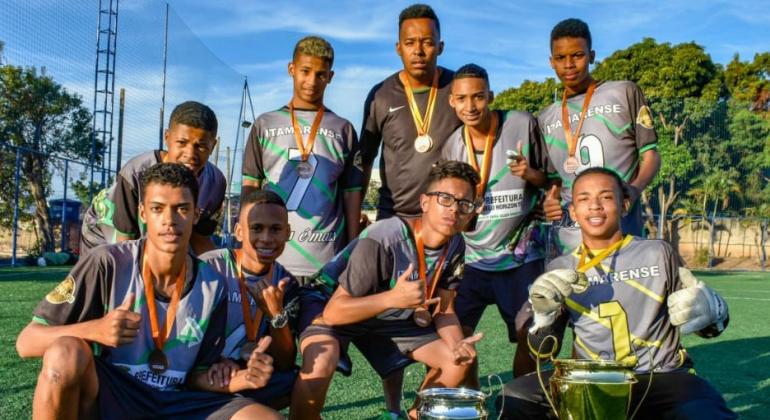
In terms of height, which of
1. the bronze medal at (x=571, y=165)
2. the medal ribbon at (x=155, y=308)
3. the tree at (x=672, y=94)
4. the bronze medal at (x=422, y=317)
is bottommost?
the bronze medal at (x=422, y=317)

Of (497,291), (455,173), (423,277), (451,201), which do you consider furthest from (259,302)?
(497,291)

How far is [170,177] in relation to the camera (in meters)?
2.99

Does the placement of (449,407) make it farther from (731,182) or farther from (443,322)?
(731,182)

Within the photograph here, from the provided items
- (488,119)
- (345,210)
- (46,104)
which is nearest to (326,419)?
(345,210)

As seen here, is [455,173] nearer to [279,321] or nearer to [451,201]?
[451,201]

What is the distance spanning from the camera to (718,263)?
28328mm

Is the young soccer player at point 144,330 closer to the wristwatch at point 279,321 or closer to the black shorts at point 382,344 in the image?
the wristwatch at point 279,321

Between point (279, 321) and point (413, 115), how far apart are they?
1689mm

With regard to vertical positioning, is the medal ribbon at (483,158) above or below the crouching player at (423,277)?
above

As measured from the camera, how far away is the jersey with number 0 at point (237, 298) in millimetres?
3227

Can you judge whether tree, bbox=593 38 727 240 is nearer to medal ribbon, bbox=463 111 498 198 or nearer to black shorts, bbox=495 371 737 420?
medal ribbon, bbox=463 111 498 198

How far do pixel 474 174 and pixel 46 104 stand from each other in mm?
16240

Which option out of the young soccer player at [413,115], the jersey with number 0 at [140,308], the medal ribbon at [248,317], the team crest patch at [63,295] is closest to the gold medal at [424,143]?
the young soccer player at [413,115]

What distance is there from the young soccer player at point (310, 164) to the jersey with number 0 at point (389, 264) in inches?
25.6
